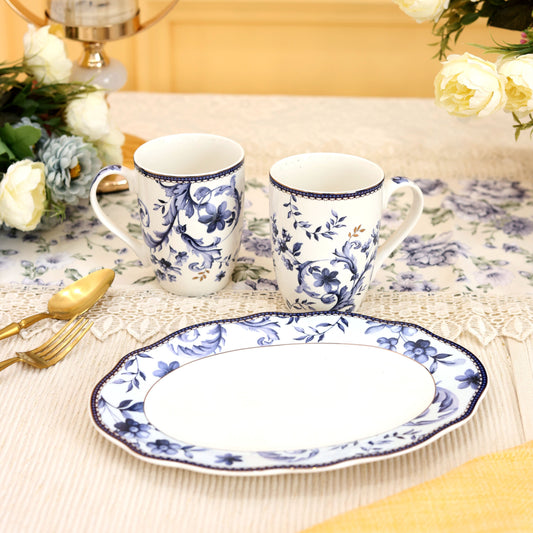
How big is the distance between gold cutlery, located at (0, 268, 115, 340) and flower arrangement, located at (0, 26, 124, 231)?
110mm

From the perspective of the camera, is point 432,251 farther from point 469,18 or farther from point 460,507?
point 460,507

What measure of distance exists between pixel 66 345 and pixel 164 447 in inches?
7.4

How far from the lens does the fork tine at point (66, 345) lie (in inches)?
24.8

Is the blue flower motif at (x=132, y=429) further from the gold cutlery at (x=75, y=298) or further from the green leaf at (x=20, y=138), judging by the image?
the green leaf at (x=20, y=138)

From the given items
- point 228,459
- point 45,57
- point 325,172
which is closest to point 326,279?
point 325,172

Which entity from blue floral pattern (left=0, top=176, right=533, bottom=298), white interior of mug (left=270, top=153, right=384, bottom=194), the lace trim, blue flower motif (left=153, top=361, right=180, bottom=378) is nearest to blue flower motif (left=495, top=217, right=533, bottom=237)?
blue floral pattern (left=0, top=176, right=533, bottom=298)

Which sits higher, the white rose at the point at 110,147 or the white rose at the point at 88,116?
the white rose at the point at 88,116

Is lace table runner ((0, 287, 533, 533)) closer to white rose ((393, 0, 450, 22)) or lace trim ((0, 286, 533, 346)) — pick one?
lace trim ((0, 286, 533, 346))

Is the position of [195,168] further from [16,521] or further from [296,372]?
[16,521]

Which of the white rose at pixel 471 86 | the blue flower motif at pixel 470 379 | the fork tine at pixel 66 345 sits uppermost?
the white rose at pixel 471 86

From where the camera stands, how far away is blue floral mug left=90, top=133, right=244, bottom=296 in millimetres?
685

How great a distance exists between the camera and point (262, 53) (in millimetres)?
1826

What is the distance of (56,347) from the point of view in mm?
645

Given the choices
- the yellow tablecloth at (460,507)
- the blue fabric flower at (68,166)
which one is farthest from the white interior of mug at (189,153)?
Answer: the yellow tablecloth at (460,507)
